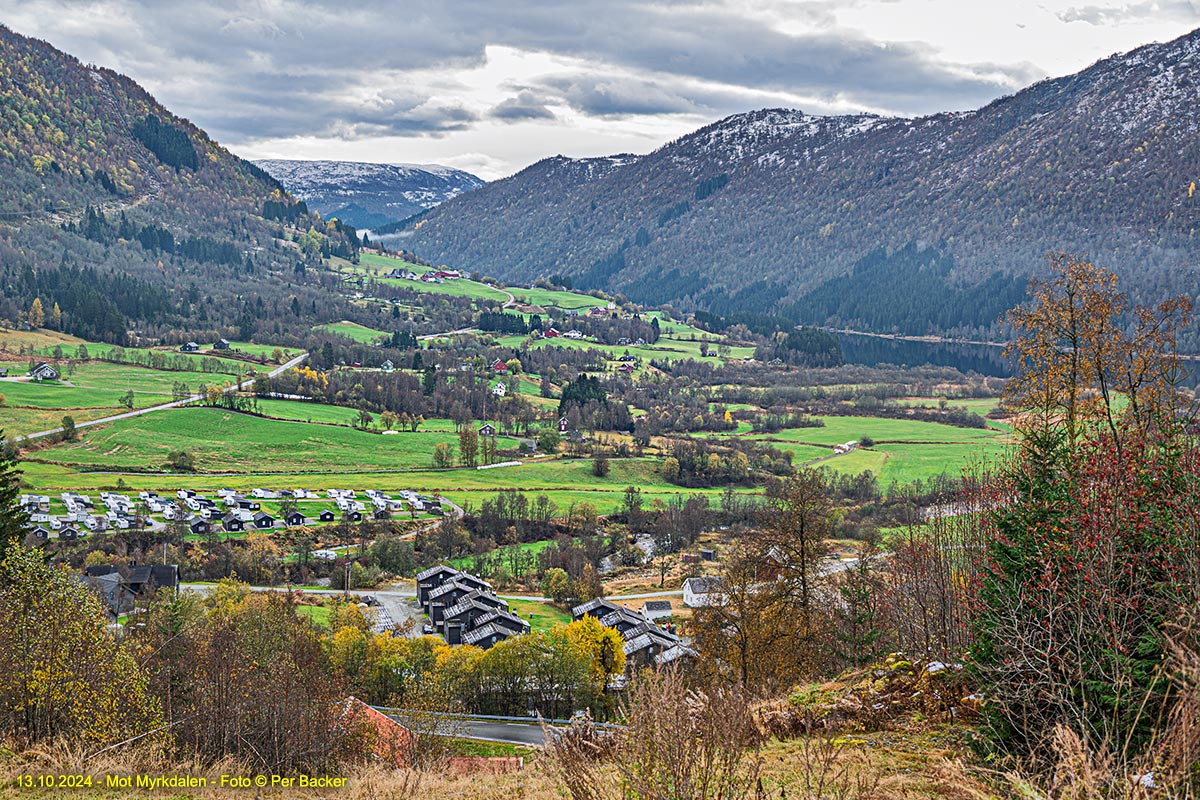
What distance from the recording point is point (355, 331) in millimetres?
156875

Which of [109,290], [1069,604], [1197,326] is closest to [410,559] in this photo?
[1069,604]

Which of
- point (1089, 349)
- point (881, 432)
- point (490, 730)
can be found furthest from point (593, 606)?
point (881, 432)

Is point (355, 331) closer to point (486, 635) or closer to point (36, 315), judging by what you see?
point (36, 315)

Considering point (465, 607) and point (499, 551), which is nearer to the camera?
point (465, 607)

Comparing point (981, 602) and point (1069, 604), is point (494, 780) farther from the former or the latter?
point (1069, 604)

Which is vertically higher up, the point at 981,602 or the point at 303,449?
the point at 981,602

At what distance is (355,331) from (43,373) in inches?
2350

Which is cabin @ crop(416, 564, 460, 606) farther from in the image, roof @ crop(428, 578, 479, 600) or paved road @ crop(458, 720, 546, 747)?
paved road @ crop(458, 720, 546, 747)

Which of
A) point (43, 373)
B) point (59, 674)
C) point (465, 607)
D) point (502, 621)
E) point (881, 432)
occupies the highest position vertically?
point (43, 373)

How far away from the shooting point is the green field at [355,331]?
14975 cm

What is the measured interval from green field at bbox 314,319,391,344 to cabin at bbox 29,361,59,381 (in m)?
49.2

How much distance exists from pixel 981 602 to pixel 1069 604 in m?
1.38

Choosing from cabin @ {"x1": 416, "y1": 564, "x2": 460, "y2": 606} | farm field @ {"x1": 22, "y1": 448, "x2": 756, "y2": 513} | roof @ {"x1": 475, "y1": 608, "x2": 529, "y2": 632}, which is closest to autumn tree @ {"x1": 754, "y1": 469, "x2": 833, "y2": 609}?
roof @ {"x1": 475, "y1": 608, "x2": 529, "y2": 632}

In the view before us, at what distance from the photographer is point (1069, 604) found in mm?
9547
